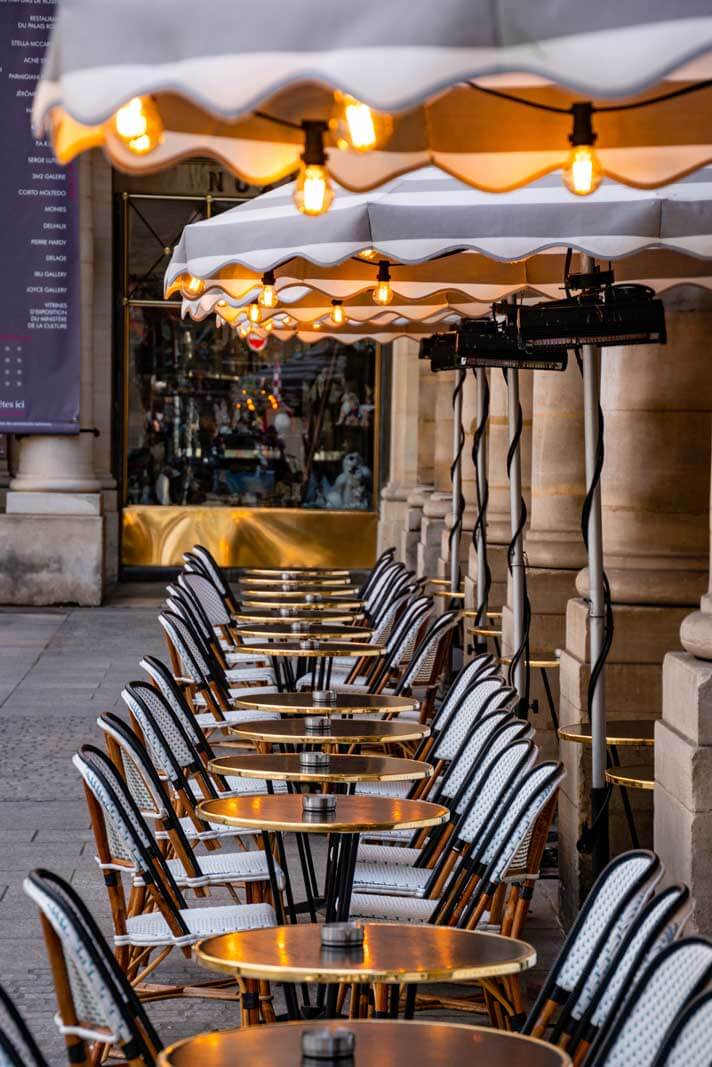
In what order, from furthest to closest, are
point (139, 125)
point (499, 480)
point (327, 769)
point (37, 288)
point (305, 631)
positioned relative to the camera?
point (37, 288), point (499, 480), point (305, 631), point (327, 769), point (139, 125)

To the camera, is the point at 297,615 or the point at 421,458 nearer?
the point at 297,615

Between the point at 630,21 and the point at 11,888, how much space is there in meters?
5.16

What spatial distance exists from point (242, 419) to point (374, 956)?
18.5 metres

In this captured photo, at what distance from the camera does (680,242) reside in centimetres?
564

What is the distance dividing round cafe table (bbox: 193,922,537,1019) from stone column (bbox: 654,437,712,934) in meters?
1.46

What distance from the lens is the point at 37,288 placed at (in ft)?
61.4

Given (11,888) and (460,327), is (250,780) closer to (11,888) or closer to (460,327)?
(11,888)

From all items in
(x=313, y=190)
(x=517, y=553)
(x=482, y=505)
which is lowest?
(x=517, y=553)

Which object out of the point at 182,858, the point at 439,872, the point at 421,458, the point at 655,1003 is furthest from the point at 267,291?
the point at 421,458

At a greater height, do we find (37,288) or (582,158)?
(37,288)

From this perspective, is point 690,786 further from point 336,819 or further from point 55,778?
point 55,778

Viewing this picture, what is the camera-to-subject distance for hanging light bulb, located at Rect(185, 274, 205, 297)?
26.8 feet

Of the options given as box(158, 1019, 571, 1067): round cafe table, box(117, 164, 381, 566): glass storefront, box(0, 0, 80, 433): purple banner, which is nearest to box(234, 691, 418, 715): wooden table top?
box(158, 1019, 571, 1067): round cafe table

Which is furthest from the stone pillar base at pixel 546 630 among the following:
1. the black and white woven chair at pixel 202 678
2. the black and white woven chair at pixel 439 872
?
the black and white woven chair at pixel 439 872
